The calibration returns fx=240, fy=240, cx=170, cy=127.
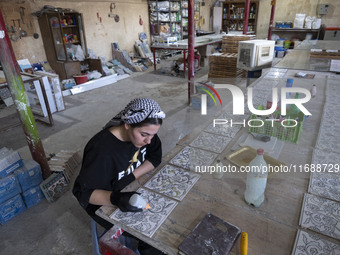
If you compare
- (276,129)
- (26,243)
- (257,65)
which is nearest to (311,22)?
(257,65)

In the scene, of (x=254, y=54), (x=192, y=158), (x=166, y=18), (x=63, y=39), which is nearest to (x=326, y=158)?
(x=192, y=158)

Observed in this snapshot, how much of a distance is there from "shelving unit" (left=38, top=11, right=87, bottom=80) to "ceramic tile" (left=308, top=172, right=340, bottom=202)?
6.82 m

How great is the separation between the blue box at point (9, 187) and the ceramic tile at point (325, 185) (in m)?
2.66

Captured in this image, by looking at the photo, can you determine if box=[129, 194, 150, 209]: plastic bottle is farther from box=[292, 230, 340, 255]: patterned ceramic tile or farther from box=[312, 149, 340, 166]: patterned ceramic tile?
box=[312, 149, 340, 166]: patterned ceramic tile

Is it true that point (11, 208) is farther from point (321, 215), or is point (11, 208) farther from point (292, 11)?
point (292, 11)

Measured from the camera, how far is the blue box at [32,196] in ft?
8.54

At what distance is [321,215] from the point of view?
1.21 metres

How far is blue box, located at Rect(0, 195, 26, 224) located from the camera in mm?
2436

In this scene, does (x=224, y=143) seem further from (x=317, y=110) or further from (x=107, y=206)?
(x=317, y=110)

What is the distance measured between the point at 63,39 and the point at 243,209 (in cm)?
693

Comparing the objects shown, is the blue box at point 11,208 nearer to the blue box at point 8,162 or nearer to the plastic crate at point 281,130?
the blue box at point 8,162

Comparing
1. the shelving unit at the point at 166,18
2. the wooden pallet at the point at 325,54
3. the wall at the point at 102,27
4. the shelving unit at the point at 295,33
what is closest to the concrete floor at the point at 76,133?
the wall at the point at 102,27

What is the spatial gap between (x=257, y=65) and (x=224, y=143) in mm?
3350

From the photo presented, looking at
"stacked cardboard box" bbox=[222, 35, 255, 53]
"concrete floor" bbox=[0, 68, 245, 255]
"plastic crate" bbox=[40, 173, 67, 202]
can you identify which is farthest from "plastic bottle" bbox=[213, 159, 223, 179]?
"stacked cardboard box" bbox=[222, 35, 255, 53]
